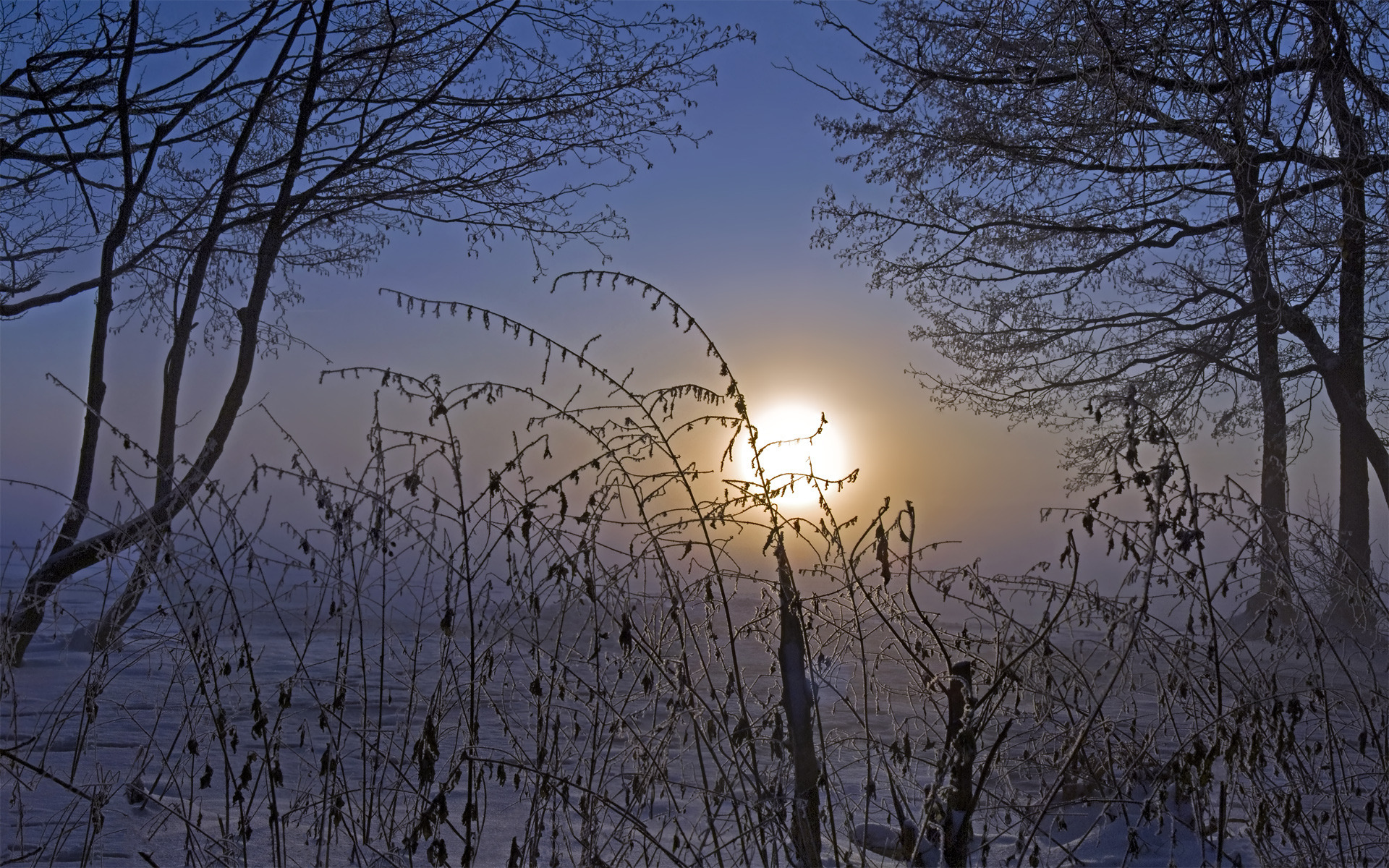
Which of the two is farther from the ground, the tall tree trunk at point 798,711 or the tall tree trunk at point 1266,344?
the tall tree trunk at point 1266,344

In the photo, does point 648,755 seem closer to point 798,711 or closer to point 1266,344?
point 798,711

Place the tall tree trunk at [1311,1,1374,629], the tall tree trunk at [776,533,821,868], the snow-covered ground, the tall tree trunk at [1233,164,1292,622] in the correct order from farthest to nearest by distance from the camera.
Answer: the tall tree trunk at [1233,164,1292,622] → the tall tree trunk at [1311,1,1374,629] → the snow-covered ground → the tall tree trunk at [776,533,821,868]

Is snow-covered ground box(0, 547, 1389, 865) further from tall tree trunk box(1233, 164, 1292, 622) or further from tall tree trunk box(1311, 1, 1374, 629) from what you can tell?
tall tree trunk box(1233, 164, 1292, 622)

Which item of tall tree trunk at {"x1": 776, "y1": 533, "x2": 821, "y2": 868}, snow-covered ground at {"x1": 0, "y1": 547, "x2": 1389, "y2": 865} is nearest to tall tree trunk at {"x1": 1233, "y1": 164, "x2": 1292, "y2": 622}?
snow-covered ground at {"x1": 0, "y1": 547, "x2": 1389, "y2": 865}

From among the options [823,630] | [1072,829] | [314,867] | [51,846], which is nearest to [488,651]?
[314,867]

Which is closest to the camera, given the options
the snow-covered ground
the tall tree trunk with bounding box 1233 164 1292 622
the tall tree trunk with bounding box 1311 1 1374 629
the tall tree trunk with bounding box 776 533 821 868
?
the tall tree trunk with bounding box 776 533 821 868

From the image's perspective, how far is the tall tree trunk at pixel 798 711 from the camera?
2.12m

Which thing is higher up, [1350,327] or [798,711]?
[1350,327]

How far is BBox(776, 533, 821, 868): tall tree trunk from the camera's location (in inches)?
83.5

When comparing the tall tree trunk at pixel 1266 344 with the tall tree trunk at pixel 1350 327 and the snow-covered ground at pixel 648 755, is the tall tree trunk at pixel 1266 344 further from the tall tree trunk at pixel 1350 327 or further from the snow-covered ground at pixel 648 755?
the snow-covered ground at pixel 648 755

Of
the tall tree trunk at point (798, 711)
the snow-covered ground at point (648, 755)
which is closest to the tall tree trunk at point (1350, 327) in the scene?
the snow-covered ground at point (648, 755)

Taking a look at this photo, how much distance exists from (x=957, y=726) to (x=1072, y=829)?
2.40 m

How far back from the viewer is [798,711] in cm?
214

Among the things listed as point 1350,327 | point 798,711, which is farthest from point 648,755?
point 1350,327
